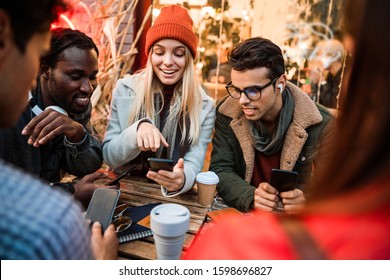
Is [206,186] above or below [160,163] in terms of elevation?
below

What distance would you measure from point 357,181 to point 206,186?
1.25 m

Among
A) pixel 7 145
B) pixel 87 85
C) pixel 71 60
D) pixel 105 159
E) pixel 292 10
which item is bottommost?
pixel 105 159

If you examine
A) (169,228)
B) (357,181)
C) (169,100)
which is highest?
(357,181)

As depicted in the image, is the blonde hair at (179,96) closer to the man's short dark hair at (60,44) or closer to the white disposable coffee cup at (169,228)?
the man's short dark hair at (60,44)

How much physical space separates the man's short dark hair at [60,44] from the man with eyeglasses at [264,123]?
41.4 inches

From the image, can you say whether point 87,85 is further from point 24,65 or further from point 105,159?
point 24,65

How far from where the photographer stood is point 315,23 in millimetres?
5211

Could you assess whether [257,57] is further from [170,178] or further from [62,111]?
[62,111]

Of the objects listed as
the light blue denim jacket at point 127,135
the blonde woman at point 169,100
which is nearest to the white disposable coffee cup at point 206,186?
the light blue denim jacket at point 127,135

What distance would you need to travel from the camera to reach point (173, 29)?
2434mm

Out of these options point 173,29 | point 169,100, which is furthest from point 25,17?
point 169,100

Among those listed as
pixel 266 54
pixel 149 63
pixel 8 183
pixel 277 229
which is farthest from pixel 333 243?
pixel 149 63

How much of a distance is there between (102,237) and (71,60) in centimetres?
135

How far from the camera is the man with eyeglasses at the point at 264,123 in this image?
7.68ft
